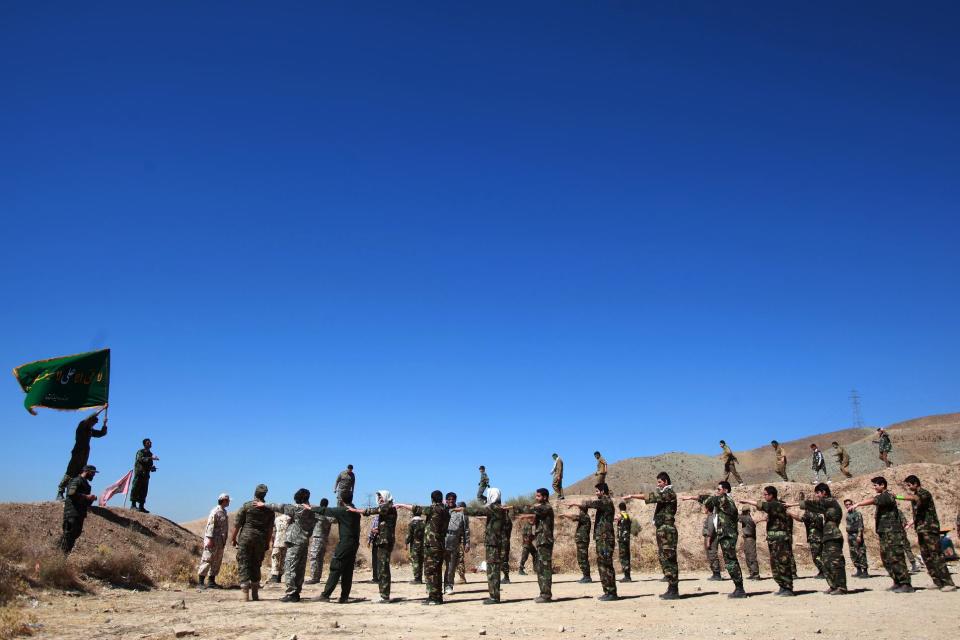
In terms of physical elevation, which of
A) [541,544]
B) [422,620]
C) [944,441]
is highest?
[944,441]

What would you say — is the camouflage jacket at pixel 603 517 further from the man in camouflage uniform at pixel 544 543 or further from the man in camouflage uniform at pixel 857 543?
the man in camouflage uniform at pixel 857 543

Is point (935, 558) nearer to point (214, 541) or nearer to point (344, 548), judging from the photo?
point (344, 548)

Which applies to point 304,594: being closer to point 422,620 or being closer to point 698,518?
point 422,620

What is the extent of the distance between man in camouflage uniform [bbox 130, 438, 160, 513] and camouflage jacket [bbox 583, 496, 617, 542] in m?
14.0

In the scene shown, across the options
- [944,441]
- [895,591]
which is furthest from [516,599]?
[944,441]

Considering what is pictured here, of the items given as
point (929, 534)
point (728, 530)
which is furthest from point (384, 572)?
point (929, 534)

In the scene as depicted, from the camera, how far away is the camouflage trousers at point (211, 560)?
15.3 m

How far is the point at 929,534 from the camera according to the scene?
40.8 ft

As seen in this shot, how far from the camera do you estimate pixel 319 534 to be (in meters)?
16.4

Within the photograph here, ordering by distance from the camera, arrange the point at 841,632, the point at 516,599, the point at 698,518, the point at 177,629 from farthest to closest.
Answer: the point at 698,518, the point at 516,599, the point at 177,629, the point at 841,632

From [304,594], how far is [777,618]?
A: 10.1 metres

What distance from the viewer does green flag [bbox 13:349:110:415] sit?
675 inches

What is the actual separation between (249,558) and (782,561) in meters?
10.7

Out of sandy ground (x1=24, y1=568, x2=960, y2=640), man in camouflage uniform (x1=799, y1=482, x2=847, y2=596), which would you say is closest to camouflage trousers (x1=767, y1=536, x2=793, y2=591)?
sandy ground (x1=24, y1=568, x2=960, y2=640)
